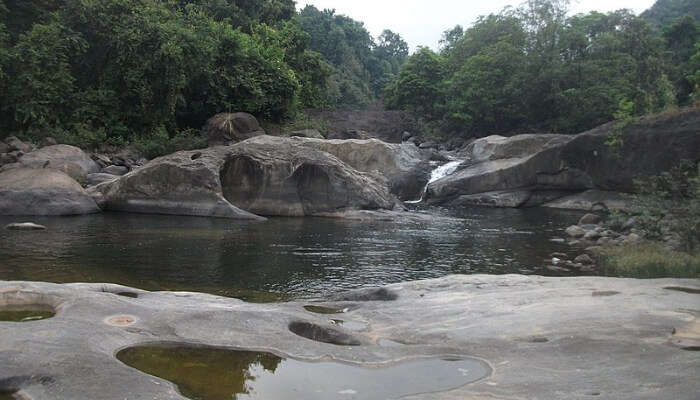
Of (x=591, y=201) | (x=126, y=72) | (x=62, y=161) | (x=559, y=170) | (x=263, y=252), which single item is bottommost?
(x=263, y=252)

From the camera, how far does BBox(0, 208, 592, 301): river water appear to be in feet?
42.6

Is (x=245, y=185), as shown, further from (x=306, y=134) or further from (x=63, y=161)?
(x=306, y=134)

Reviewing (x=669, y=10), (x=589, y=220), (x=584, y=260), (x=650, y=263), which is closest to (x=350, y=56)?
(x=669, y=10)

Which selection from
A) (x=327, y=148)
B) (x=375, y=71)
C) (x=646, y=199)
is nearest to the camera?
(x=646, y=199)

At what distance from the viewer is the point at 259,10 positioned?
46.6 metres

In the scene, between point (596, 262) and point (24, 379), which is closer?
point (24, 379)

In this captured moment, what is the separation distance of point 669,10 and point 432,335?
81.8m

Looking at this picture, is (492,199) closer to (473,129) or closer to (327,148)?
(327,148)

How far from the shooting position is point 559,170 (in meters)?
32.1

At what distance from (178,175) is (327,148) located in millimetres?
9561

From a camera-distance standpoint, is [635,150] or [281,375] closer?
[281,375]

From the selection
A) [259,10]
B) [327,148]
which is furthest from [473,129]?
[327,148]

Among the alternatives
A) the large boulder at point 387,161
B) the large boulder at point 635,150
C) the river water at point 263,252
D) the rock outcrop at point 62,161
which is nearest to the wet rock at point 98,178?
the rock outcrop at point 62,161

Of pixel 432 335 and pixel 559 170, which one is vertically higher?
pixel 559 170
